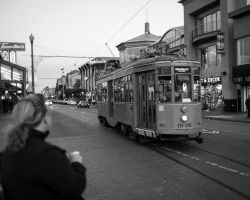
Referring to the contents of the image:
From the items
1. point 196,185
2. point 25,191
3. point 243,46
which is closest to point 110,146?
point 196,185

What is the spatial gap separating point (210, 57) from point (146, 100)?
24.6m

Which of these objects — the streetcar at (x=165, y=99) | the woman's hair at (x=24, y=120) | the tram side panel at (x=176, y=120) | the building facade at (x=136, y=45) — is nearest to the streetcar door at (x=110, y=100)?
the streetcar at (x=165, y=99)

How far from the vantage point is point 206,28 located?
34.2 metres

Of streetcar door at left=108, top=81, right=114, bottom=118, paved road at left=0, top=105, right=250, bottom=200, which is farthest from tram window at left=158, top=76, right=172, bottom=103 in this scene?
streetcar door at left=108, top=81, right=114, bottom=118

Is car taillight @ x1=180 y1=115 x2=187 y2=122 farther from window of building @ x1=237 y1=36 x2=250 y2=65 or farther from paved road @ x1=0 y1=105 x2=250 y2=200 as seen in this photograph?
window of building @ x1=237 y1=36 x2=250 y2=65

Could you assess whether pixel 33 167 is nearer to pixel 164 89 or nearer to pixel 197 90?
pixel 164 89

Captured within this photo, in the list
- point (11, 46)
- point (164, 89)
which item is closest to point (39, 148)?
point (164, 89)

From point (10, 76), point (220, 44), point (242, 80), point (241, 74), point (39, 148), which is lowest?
point (39, 148)

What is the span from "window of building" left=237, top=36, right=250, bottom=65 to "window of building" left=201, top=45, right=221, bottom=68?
135 inches

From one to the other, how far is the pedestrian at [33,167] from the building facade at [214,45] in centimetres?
2946

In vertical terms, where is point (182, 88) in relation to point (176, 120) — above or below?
above

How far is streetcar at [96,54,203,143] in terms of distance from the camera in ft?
34.0

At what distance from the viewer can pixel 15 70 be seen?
121 ft

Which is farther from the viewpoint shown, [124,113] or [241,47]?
[241,47]
